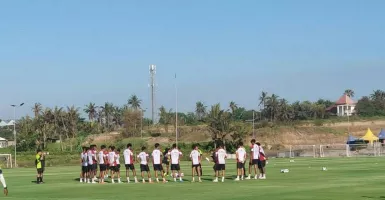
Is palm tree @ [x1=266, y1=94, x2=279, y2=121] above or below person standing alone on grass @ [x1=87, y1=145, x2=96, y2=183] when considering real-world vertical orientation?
above

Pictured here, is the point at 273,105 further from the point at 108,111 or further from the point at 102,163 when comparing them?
the point at 102,163

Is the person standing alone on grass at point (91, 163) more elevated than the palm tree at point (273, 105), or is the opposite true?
the palm tree at point (273, 105)

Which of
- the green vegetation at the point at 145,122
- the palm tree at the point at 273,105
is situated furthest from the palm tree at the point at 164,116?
the palm tree at the point at 273,105

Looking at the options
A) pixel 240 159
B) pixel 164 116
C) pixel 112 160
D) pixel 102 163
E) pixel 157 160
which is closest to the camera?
pixel 240 159

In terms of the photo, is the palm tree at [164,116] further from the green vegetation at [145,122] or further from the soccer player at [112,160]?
the soccer player at [112,160]

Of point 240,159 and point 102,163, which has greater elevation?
point 240,159

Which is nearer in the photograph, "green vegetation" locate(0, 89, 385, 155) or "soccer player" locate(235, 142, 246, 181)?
"soccer player" locate(235, 142, 246, 181)

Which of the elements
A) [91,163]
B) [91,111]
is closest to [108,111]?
[91,111]

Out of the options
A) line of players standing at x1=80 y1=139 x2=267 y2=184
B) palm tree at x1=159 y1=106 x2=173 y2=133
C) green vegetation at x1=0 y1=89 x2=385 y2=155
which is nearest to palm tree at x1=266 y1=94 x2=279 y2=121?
green vegetation at x1=0 y1=89 x2=385 y2=155

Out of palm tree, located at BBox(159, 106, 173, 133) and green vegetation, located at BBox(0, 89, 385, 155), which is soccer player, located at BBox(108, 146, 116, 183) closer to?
green vegetation, located at BBox(0, 89, 385, 155)

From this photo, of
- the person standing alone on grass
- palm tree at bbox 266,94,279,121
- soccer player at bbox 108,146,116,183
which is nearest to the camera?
soccer player at bbox 108,146,116,183

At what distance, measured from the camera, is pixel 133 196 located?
2623 centimetres

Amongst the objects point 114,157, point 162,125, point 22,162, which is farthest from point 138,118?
point 114,157

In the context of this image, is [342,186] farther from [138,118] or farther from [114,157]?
[138,118]
